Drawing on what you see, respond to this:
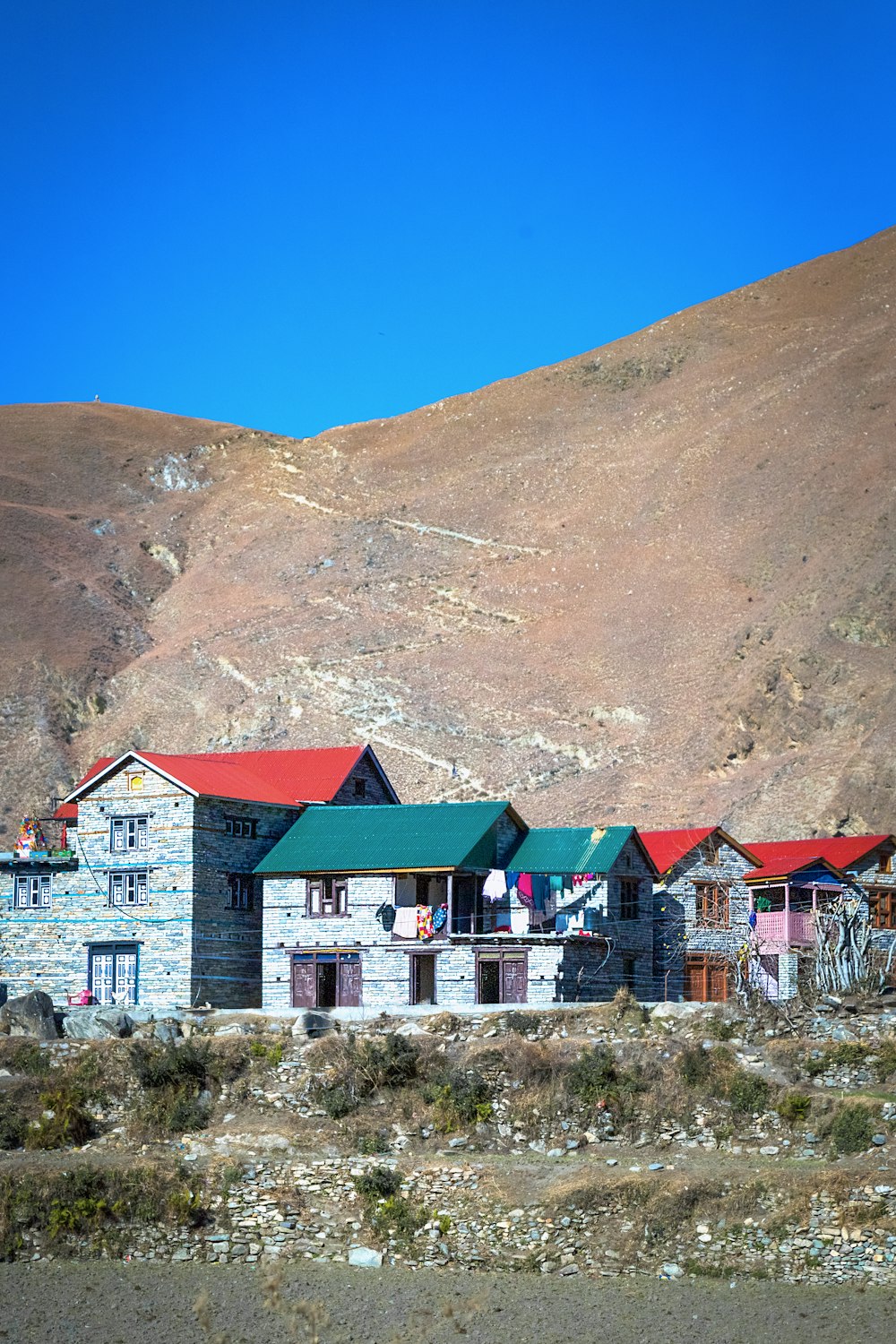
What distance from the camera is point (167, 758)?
61.0 metres

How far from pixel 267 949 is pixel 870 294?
118 m

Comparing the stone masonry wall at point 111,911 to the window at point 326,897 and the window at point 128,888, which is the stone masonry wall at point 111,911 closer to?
the window at point 128,888

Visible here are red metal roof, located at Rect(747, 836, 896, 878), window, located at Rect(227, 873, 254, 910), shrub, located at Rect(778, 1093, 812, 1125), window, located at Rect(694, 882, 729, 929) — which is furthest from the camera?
red metal roof, located at Rect(747, 836, 896, 878)

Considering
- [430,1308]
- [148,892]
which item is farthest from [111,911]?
[430,1308]

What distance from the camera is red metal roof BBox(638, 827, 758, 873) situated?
2496 inches

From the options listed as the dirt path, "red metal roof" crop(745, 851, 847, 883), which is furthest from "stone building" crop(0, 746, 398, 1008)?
the dirt path

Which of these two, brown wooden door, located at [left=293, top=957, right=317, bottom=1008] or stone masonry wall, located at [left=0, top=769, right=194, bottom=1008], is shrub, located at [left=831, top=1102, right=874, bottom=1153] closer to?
brown wooden door, located at [left=293, top=957, right=317, bottom=1008]

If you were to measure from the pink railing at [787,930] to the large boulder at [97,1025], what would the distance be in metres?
24.8

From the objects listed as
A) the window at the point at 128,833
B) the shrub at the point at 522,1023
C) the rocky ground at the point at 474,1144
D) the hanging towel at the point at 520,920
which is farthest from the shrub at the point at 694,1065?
the window at the point at 128,833

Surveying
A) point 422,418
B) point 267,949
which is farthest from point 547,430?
point 267,949

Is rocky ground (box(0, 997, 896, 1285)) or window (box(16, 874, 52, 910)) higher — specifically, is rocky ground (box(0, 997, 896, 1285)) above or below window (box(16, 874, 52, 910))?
below

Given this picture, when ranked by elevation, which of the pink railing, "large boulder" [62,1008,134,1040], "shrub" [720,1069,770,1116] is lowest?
"shrub" [720,1069,770,1116]

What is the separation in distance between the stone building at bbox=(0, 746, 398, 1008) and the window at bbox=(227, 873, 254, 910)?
41 mm

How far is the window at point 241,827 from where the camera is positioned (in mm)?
59844
